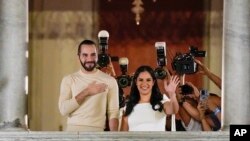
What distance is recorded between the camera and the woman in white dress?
13.7 m

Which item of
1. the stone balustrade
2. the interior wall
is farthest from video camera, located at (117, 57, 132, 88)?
the stone balustrade

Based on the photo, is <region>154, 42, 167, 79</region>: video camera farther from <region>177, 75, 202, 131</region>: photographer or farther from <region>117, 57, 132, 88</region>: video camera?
<region>117, 57, 132, 88</region>: video camera

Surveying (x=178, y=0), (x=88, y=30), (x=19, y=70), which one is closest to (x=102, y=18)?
(x=88, y=30)

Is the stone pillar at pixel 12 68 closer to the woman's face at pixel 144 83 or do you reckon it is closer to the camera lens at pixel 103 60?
the camera lens at pixel 103 60

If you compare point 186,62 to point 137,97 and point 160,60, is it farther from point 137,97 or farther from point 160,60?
point 137,97

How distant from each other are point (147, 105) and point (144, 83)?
0.36 metres

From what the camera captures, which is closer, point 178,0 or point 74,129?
point 74,129

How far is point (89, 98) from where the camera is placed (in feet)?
44.8

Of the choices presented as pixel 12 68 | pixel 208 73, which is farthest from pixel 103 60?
pixel 12 68

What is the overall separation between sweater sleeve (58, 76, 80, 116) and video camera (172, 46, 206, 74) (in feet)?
5.69

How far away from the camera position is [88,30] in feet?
47.3

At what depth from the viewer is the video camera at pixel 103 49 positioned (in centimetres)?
1408

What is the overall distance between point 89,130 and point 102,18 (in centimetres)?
205

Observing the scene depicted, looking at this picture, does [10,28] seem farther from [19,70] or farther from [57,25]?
[57,25]
